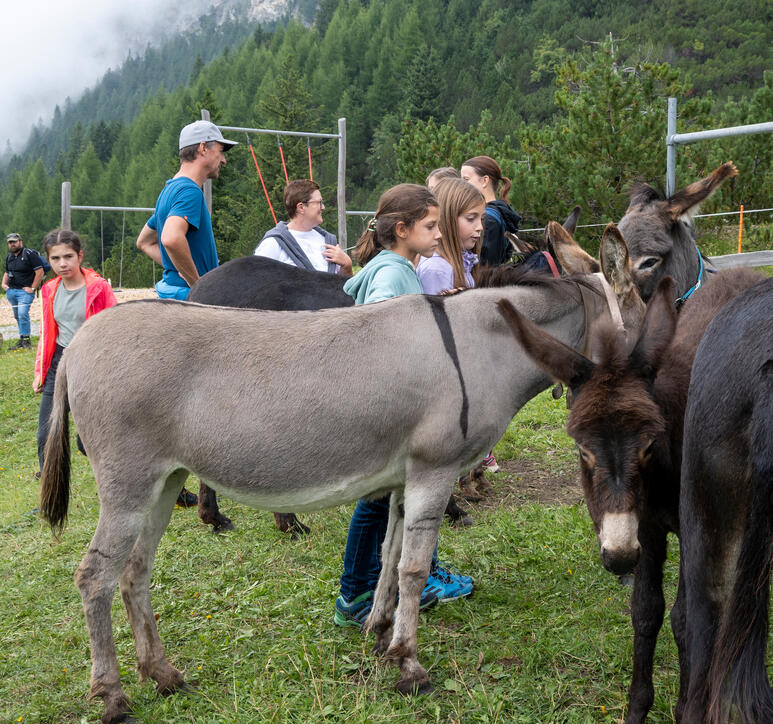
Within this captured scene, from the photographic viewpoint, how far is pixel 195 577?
165 inches

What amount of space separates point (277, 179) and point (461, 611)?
168ft

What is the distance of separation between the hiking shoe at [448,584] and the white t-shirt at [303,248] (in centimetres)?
229

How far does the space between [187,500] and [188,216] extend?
2208 mm

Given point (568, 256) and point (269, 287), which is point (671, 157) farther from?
point (269, 287)

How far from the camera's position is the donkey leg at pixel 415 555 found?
2895 millimetres

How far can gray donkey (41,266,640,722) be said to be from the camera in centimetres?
278

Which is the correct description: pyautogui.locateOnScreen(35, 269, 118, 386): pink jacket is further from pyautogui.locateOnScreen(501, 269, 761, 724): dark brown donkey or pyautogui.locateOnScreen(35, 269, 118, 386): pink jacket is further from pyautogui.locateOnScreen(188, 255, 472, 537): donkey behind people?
pyautogui.locateOnScreen(501, 269, 761, 724): dark brown donkey

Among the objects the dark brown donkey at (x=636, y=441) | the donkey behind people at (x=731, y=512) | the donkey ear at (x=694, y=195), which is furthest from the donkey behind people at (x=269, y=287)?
the donkey behind people at (x=731, y=512)

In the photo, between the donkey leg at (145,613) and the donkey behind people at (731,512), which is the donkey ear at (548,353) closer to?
the donkey behind people at (731,512)

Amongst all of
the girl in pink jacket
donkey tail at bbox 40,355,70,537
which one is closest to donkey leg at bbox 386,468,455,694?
donkey tail at bbox 40,355,70,537

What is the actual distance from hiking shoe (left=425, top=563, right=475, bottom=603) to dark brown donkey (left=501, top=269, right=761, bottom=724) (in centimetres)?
117

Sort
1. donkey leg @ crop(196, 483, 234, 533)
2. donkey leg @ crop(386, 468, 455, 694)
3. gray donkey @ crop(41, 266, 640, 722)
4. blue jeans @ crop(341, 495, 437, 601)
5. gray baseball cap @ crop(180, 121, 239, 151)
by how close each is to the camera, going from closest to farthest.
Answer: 1. gray donkey @ crop(41, 266, 640, 722)
2. donkey leg @ crop(386, 468, 455, 694)
3. blue jeans @ crop(341, 495, 437, 601)
4. gray baseball cap @ crop(180, 121, 239, 151)
5. donkey leg @ crop(196, 483, 234, 533)

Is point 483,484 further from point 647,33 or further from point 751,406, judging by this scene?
point 647,33

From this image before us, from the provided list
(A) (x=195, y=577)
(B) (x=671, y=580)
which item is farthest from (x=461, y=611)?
(A) (x=195, y=577)
